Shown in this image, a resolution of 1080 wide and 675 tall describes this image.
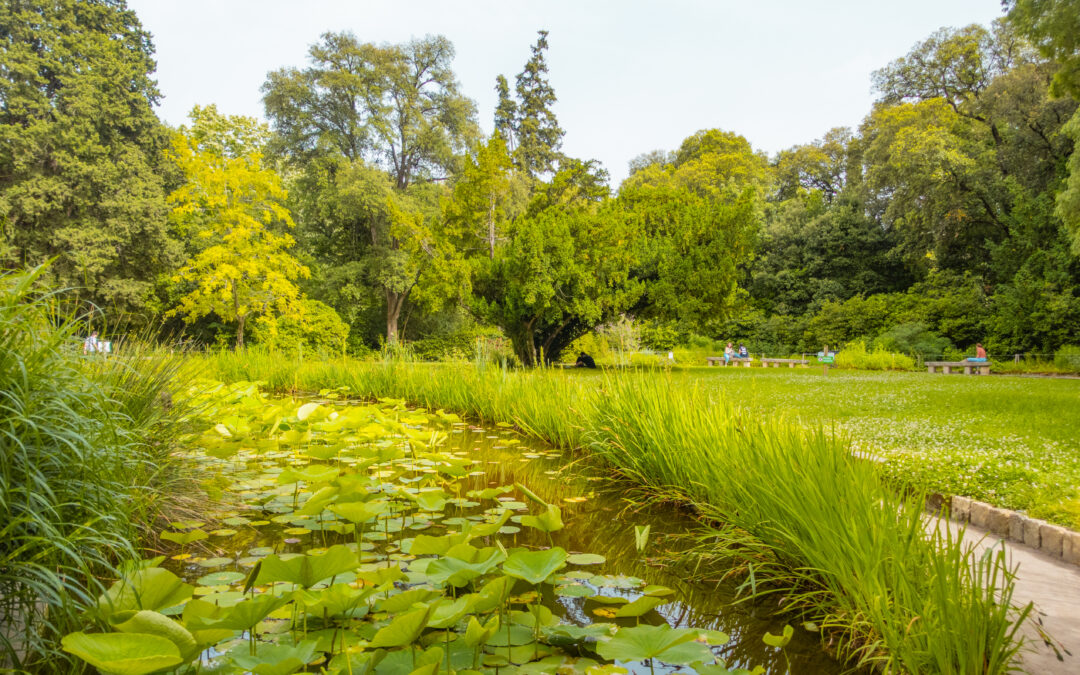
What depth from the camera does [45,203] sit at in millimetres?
16109

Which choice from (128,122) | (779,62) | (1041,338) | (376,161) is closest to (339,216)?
(376,161)

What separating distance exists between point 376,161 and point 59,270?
10549 mm

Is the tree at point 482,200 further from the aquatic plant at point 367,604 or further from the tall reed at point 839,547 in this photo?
the aquatic plant at point 367,604

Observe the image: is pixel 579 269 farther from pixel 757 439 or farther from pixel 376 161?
pixel 376 161

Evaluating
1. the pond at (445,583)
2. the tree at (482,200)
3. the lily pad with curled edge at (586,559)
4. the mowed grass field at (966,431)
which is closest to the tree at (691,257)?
the tree at (482,200)

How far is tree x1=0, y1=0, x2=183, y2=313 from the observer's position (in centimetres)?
1623

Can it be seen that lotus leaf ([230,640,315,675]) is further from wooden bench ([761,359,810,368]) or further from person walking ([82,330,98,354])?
wooden bench ([761,359,810,368])

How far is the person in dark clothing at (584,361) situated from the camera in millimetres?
16016

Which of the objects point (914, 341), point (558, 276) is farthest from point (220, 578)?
point (914, 341)

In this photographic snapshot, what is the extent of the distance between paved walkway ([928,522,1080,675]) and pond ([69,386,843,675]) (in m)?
0.55

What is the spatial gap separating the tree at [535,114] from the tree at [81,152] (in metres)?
15.9

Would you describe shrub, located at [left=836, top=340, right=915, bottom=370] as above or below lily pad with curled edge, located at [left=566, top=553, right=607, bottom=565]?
above


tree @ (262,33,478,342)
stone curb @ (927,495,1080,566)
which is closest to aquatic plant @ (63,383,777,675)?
stone curb @ (927,495,1080,566)

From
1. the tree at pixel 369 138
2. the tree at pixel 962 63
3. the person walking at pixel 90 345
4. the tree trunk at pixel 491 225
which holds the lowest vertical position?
the person walking at pixel 90 345
